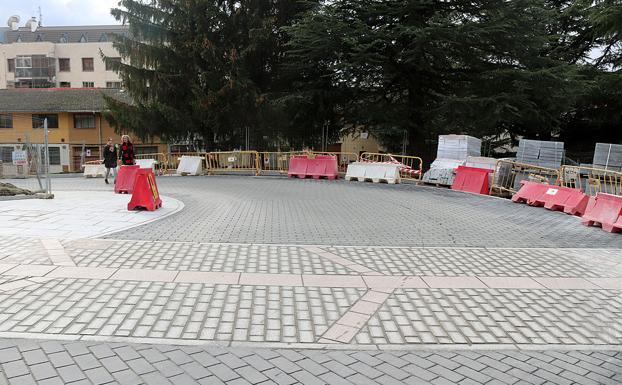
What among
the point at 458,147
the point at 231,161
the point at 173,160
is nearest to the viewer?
the point at 458,147

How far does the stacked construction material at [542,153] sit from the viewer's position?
18906 mm

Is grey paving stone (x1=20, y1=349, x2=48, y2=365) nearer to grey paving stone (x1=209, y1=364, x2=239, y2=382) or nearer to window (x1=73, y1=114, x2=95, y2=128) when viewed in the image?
grey paving stone (x1=209, y1=364, x2=239, y2=382)

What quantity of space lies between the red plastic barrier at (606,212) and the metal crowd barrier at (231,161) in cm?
1556

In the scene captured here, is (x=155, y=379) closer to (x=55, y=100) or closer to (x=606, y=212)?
(x=606, y=212)

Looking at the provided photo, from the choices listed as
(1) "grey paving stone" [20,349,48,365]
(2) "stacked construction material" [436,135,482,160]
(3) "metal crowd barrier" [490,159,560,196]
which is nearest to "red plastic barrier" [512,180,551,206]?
(3) "metal crowd barrier" [490,159,560,196]

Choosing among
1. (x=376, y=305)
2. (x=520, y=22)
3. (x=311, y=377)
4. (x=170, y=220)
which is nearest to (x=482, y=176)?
(x=520, y=22)

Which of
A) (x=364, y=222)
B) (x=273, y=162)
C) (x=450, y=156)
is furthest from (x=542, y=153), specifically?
(x=364, y=222)

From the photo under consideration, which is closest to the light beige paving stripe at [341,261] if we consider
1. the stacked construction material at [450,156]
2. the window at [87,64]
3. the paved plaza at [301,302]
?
the paved plaza at [301,302]

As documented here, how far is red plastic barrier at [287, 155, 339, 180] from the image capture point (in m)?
20.3

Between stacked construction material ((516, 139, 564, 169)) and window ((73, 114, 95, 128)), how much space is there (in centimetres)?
3891

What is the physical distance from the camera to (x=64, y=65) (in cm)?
6066

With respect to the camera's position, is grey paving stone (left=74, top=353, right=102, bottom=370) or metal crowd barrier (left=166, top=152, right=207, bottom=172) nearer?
grey paving stone (left=74, top=353, right=102, bottom=370)

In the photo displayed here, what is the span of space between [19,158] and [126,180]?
7.41 metres

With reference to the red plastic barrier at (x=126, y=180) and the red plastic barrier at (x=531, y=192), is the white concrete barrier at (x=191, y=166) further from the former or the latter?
the red plastic barrier at (x=531, y=192)
